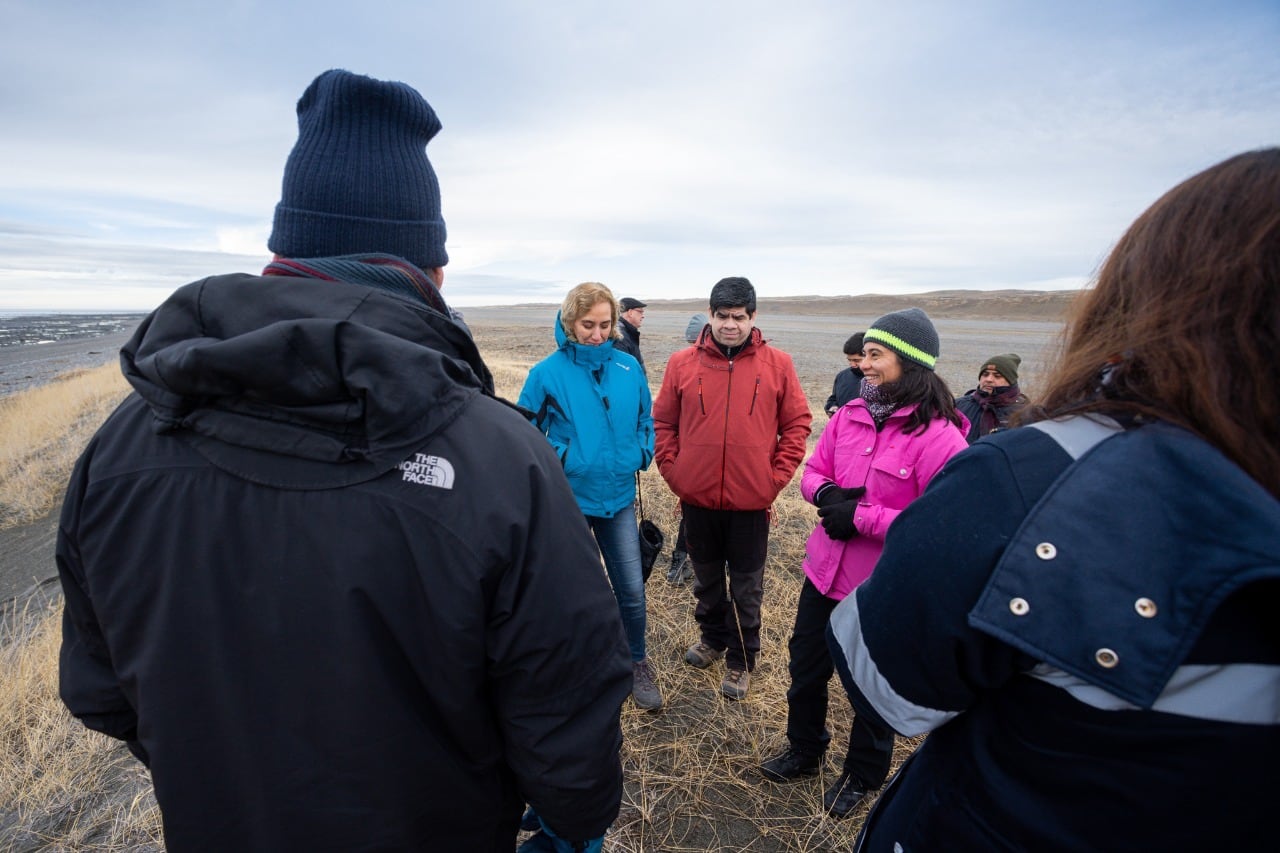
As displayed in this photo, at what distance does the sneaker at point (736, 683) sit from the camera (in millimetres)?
3314

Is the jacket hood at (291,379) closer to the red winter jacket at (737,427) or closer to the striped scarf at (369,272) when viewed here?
the striped scarf at (369,272)

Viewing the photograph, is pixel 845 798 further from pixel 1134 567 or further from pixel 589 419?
pixel 1134 567

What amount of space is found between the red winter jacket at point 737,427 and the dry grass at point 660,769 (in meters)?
1.14

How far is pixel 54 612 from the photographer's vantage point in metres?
4.77

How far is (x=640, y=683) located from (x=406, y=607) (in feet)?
8.46

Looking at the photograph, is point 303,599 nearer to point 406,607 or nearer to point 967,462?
point 406,607

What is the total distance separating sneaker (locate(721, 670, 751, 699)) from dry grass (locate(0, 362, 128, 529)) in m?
9.96

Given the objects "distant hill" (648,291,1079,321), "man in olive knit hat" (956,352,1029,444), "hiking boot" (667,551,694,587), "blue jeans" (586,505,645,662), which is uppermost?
"distant hill" (648,291,1079,321)

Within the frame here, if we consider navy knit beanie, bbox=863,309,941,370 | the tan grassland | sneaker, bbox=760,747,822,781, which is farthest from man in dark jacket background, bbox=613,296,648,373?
sneaker, bbox=760,747,822,781

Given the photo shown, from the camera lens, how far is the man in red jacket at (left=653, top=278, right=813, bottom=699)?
3225 mm

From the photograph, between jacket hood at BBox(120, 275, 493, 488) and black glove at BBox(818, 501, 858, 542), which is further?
black glove at BBox(818, 501, 858, 542)

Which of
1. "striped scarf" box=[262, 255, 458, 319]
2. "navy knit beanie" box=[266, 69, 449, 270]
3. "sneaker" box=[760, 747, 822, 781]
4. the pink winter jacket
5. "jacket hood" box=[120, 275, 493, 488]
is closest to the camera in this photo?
"jacket hood" box=[120, 275, 493, 488]

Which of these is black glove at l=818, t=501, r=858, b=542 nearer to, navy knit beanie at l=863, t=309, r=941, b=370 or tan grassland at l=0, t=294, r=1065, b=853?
navy knit beanie at l=863, t=309, r=941, b=370

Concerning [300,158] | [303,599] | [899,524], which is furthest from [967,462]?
[300,158]
